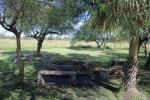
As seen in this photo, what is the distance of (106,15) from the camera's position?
18.1 meters

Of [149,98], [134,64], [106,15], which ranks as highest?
[106,15]

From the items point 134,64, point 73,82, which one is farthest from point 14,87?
point 134,64

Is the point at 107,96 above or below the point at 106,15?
below

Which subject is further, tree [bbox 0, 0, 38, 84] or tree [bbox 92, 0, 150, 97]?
tree [bbox 0, 0, 38, 84]

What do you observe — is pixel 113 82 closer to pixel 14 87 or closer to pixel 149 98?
pixel 149 98

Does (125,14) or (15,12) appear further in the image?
(15,12)

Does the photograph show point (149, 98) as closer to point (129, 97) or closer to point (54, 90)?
point (129, 97)

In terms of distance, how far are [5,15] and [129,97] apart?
8524mm

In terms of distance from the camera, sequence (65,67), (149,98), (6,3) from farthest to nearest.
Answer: (65,67)
(149,98)
(6,3)

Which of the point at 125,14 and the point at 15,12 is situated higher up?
the point at 15,12

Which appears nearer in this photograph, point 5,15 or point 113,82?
point 5,15

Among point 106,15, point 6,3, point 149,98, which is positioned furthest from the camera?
point 149,98

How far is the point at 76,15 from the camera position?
20734 millimetres

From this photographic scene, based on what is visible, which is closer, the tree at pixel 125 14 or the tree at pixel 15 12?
the tree at pixel 125 14
